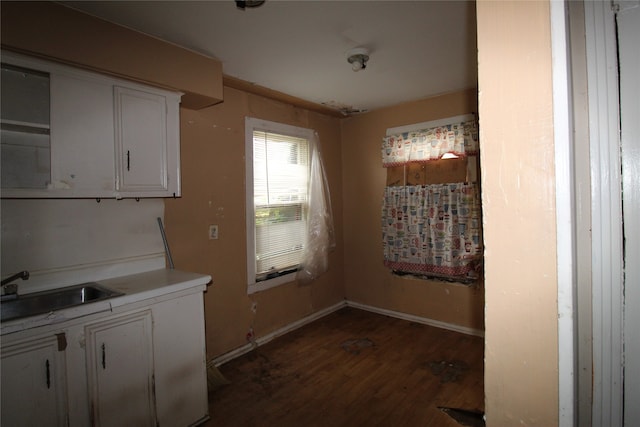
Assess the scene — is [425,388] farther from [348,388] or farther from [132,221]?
[132,221]

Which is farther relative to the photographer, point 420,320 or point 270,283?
point 420,320

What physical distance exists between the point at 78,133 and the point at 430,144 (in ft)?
9.26

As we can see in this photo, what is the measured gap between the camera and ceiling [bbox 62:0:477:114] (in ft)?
5.77

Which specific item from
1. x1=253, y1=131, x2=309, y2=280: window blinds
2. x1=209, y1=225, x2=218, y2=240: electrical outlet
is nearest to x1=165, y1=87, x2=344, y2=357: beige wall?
x1=209, y1=225, x2=218, y2=240: electrical outlet

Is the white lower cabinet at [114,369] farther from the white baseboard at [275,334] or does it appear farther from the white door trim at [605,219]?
the white door trim at [605,219]

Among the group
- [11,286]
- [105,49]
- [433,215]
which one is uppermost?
[105,49]

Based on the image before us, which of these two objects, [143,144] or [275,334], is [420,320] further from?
[143,144]

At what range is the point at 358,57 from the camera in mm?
2322

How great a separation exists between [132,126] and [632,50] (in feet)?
7.11

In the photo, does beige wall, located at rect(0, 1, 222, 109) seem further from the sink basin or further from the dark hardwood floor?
the dark hardwood floor

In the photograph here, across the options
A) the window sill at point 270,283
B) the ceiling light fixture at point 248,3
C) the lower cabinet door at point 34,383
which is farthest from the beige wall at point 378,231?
the lower cabinet door at point 34,383

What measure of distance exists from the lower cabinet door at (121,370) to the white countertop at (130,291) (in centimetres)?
8

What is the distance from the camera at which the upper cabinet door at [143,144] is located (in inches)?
75.5

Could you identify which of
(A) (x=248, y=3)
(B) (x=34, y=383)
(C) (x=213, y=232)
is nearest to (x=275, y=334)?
(C) (x=213, y=232)
